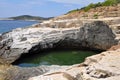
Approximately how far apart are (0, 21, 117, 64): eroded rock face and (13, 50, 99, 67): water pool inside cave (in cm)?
74

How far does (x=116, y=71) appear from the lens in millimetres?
12773

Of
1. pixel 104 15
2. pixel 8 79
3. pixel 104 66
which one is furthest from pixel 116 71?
pixel 104 15

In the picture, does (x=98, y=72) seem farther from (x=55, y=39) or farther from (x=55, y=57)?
(x=55, y=39)

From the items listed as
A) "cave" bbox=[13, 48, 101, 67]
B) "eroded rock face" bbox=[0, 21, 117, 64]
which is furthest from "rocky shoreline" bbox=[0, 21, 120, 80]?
"cave" bbox=[13, 48, 101, 67]

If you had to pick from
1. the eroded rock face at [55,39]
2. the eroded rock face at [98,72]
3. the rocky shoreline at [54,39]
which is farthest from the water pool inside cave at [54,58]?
the eroded rock face at [98,72]

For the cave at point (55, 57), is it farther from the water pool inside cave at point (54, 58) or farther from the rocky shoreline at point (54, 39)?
the rocky shoreline at point (54, 39)

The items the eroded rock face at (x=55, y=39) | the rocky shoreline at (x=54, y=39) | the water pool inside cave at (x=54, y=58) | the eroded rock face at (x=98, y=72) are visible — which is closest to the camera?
the eroded rock face at (x=98, y=72)

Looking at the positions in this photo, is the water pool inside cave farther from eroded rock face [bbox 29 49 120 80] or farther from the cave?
eroded rock face [bbox 29 49 120 80]

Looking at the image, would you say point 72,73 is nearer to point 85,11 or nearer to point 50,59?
point 50,59

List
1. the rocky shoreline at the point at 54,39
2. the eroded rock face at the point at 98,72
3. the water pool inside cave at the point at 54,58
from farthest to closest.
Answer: the rocky shoreline at the point at 54,39
the water pool inside cave at the point at 54,58
the eroded rock face at the point at 98,72

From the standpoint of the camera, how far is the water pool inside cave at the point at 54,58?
30486 millimetres

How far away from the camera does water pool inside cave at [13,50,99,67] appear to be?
30486mm

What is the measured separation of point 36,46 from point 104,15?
13.8m

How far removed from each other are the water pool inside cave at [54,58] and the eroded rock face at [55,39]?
2.44 ft
